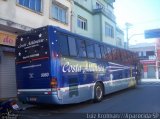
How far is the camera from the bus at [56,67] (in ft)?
30.7

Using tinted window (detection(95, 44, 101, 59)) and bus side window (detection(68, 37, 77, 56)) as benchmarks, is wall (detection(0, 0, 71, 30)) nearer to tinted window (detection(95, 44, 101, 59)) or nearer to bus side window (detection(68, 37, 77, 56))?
bus side window (detection(68, 37, 77, 56))

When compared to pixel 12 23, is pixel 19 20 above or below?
above

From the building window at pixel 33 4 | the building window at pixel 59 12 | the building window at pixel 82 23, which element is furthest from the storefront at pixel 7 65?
the building window at pixel 82 23

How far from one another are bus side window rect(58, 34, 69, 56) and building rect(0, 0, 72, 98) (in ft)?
14.7

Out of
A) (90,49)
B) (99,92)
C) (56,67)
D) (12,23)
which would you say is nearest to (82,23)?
(12,23)

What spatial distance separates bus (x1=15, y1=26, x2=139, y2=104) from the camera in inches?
368

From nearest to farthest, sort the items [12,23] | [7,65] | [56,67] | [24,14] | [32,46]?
[56,67], [32,46], [12,23], [7,65], [24,14]

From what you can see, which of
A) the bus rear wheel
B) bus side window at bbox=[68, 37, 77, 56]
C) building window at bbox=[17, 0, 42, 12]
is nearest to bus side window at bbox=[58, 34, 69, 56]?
bus side window at bbox=[68, 37, 77, 56]

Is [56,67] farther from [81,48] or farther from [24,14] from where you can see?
[24,14]

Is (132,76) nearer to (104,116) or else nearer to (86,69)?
(86,69)

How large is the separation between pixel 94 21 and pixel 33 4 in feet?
42.9

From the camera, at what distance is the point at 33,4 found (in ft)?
52.6

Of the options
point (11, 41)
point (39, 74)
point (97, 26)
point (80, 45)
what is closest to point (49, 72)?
point (39, 74)

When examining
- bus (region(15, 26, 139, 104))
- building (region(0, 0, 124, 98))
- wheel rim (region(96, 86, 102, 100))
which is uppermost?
building (region(0, 0, 124, 98))
